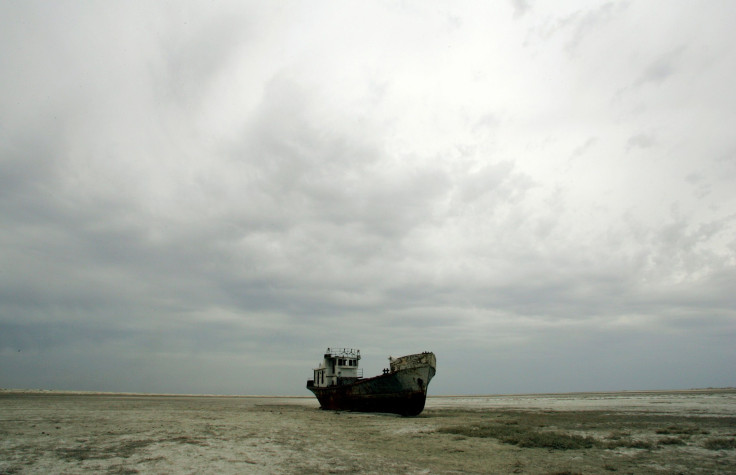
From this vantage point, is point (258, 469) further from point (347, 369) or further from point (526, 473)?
point (347, 369)

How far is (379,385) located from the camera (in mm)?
36938

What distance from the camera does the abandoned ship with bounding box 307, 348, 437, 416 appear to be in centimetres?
3409

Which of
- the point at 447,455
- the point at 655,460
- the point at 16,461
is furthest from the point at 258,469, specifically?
the point at 655,460

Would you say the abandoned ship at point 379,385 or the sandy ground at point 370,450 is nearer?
the sandy ground at point 370,450

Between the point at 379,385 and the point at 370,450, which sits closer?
the point at 370,450

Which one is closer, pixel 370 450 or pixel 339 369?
pixel 370 450

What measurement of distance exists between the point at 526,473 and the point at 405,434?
10.4m

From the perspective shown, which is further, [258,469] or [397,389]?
[397,389]

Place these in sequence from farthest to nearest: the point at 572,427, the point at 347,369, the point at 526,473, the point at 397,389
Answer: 1. the point at 347,369
2. the point at 397,389
3. the point at 572,427
4. the point at 526,473

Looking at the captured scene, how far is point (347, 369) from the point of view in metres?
48.0

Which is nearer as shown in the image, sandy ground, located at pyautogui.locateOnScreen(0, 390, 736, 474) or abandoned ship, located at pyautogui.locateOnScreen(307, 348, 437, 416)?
sandy ground, located at pyautogui.locateOnScreen(0, 390, 736, 474)

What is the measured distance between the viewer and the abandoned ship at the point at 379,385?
3409 cm

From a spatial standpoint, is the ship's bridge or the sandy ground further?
the ship's bridge

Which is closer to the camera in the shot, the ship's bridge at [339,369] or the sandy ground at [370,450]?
the sandy ground at [370,450]
